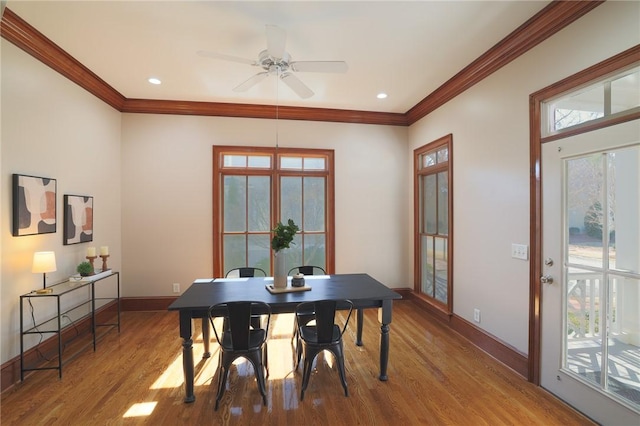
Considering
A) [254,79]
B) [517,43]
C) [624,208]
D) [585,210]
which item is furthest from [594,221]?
[254,79]

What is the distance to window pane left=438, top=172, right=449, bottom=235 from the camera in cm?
384

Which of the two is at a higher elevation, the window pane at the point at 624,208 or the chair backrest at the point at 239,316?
the window pane at the point at 624,208

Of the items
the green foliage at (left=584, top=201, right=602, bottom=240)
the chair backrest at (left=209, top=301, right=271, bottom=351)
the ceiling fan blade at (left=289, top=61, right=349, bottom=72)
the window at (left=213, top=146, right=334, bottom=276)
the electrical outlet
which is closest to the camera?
the green foliage at (left=584, top=201, right=602, bottom=240)

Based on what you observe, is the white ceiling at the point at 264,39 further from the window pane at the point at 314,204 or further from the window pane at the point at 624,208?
the window pane at the point at 314,204

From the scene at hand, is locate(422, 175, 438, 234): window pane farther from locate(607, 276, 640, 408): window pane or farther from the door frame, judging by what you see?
locate(607, 276, 640, 408): window pane

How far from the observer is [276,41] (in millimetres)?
2283

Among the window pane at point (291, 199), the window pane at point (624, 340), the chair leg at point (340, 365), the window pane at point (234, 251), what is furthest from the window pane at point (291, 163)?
the window pane at point (624, 340)

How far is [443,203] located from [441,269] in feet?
3.02

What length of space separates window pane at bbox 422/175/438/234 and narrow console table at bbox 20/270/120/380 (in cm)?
427

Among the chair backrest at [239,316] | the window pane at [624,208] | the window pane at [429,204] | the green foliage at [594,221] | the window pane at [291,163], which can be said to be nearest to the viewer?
the window pane at [624,208]

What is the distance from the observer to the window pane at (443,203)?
3.84 meters

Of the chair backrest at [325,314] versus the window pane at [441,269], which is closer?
the chair backrest at [325,314]

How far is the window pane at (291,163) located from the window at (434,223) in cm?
Result: 187

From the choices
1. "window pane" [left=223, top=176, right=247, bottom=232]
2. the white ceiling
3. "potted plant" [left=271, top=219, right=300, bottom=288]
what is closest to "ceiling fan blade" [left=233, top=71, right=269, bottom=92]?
the white ceiling
